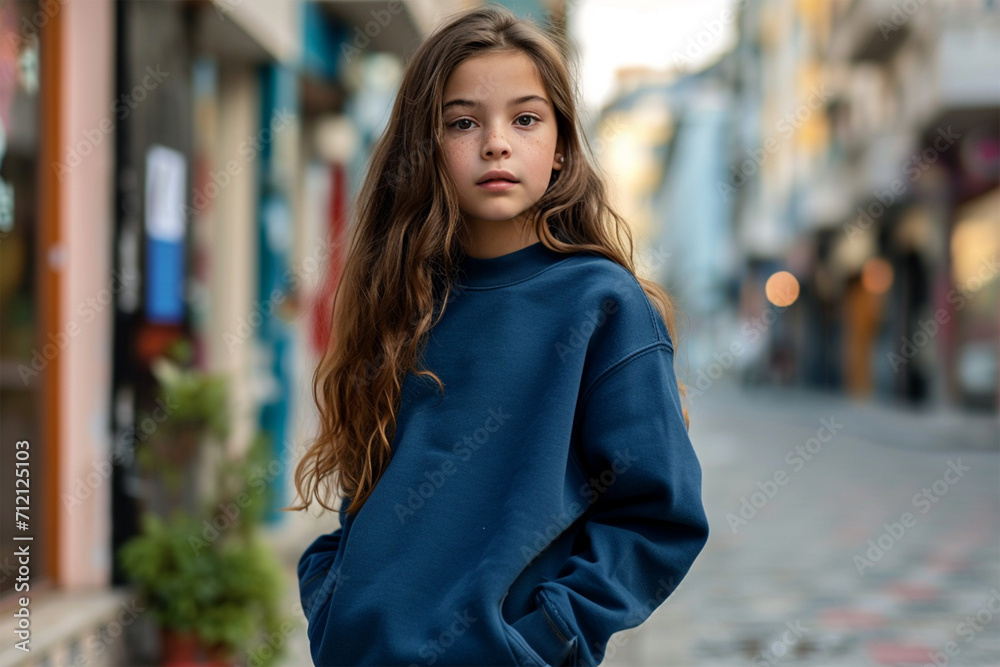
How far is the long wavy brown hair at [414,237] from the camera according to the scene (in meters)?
1.61

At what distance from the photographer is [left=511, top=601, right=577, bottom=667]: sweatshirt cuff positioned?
1.40 meters

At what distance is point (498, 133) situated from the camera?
1536 mm

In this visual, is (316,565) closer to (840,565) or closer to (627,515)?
(627,515)

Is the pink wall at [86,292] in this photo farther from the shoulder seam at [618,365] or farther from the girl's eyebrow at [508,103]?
the shoulder seam at [618,365]

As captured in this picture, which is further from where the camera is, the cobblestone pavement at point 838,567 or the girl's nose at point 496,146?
the cobblestone pavement at point 838,567

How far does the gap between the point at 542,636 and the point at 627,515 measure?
0.21 meters

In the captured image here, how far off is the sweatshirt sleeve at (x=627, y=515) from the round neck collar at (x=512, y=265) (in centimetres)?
22

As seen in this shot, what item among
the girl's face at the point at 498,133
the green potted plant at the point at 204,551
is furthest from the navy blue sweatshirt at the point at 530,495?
the green potted plant at the point at 204,551

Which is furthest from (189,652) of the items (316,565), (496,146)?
(496,146)

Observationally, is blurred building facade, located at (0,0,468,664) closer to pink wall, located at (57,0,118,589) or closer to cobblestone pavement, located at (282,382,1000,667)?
pink wall, located at (57,0,118,589)

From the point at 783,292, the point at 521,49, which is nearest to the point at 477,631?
the point at 521,49

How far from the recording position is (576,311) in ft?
4.97

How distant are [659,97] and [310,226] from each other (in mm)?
70977

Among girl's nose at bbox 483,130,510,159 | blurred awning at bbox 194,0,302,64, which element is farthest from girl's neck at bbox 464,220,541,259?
blurred awning at bbox 194,0,302,64
